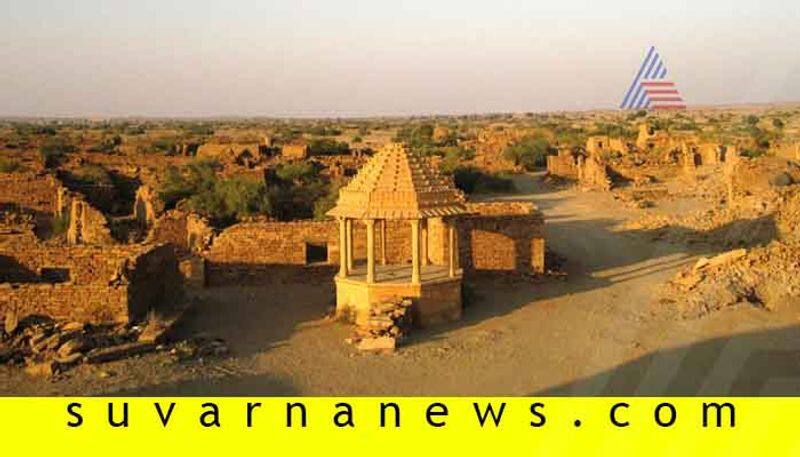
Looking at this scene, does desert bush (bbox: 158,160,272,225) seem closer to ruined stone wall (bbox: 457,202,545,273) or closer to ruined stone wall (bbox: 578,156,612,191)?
ruined stone wall (bbox: 457,202,545,273)

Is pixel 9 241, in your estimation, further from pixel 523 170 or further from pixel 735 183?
pixel 523 170

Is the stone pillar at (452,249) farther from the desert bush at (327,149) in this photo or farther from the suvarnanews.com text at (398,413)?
the desert bush at (327,149)

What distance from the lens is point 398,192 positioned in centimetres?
1170

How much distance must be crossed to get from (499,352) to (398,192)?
9.46 ft

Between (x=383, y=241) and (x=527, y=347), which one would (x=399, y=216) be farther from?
(x=383, y=241)

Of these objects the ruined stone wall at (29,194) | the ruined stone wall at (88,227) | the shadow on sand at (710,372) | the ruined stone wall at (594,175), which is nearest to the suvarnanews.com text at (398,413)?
the shadow on sand at (710,372)

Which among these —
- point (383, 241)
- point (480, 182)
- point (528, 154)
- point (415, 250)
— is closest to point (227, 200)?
point (383, 241)

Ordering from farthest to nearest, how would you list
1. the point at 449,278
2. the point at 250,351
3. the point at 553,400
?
the point at 449,278 < the point at 250,351 < the point at 553,400

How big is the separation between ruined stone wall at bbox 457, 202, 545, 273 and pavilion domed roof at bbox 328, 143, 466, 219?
208 cm

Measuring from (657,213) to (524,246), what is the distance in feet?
32.6

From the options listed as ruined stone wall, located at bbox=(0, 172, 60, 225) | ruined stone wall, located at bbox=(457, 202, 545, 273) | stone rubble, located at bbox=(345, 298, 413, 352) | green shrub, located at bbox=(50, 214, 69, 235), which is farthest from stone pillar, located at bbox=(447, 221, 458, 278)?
ruined stone wall, located at bbox=(0, 172, 60, 225)

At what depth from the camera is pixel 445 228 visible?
13992 millimetres

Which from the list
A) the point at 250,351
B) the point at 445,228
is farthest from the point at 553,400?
the point at 445,228

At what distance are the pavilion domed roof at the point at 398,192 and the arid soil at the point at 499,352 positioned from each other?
1736mm
